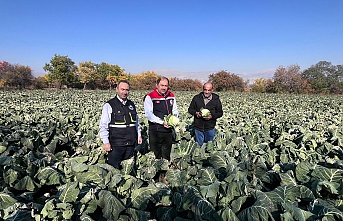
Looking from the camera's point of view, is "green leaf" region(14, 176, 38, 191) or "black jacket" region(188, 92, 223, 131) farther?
"black jacket" region(188, 92, 223, 131)

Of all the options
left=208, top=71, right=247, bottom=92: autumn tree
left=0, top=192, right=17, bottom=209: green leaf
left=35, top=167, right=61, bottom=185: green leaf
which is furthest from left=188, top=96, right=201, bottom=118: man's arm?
left=208, top=71, right=247, bottom=92: autumn tree

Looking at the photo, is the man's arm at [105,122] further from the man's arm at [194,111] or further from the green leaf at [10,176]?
the man's arm at [194,111]

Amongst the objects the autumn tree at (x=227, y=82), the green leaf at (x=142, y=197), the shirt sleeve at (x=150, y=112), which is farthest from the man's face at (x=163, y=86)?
the autumn tree at (x=227, y=82)

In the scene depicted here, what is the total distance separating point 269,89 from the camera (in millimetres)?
61844

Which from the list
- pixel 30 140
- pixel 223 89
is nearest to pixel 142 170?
pixel 30 140

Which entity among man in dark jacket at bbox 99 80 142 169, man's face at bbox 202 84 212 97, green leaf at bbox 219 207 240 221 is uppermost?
man's face at bbox 202 84 212 97

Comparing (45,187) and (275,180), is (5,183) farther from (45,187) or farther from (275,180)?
(275,180)

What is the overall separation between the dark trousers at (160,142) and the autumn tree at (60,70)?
7293 cm

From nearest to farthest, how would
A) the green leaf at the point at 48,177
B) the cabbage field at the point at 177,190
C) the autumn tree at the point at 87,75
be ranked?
the cabbage field at the point at 177,190, the green leaf at the point at 48,177, the autumn tree at the point at 87,75

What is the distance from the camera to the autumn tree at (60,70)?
7250cm

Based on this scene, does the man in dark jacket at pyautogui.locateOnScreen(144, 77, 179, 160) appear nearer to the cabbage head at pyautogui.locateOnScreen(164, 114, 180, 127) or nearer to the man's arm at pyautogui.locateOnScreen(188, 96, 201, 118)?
the cabbage head at pyautogui.locateOnScreen(164, 114, 180, 127)

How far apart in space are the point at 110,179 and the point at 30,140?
352cm

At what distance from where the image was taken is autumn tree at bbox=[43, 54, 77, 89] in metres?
72.5

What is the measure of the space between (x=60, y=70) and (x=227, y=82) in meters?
50.1
